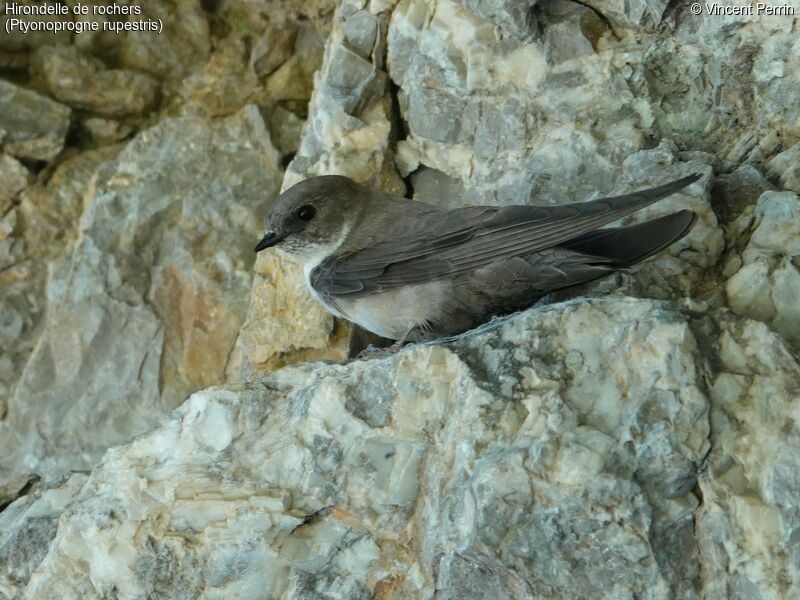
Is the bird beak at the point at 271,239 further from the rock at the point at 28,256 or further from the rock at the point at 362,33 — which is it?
the rock at the point at 28,256

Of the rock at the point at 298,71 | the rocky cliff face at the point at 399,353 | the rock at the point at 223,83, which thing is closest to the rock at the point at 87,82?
the rocky cliff face at the point at 399,353

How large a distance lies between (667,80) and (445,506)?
232cm

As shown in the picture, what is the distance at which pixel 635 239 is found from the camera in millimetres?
3701

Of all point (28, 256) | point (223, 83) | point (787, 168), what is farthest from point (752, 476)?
point (28, 256)

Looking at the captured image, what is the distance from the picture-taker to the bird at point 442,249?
362 cm

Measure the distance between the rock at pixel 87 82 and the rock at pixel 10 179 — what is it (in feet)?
1.44

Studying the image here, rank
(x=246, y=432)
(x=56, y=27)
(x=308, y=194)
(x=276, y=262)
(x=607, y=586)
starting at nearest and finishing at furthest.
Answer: (x=607, y=586), (x=246, y=432), (x=308, y=194), (x=276, y=262), (x=56, y=27)

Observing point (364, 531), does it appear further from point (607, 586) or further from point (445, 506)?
point (607, 586)

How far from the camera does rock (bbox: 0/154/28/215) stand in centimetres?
520

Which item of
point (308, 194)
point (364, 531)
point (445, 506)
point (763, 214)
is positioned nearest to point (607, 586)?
point (445, 506)

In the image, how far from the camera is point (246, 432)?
3611mm

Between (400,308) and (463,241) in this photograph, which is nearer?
(463,241)

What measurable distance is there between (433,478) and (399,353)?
47 centimetres

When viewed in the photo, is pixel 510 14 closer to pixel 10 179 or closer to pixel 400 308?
pixel 400 308
